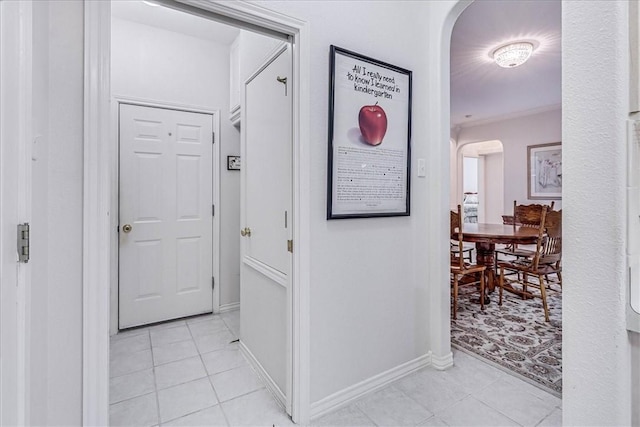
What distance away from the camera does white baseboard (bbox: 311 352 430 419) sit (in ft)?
5.52

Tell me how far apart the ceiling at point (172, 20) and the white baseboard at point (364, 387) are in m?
2.70

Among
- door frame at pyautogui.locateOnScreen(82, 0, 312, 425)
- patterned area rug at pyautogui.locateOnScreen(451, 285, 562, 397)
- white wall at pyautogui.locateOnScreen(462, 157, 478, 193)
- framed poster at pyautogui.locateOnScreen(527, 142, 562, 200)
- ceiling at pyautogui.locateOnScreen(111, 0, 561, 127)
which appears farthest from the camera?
white wall at pyautogui.locateOnScreen(462, 157, 478, 193)

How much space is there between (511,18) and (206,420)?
3.58m

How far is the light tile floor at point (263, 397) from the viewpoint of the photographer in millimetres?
1641

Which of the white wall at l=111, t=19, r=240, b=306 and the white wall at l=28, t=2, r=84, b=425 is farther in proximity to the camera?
the white wall at l=111, t=19, r=240, b=306

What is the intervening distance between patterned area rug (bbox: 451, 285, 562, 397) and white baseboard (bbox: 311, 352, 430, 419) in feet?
1.74

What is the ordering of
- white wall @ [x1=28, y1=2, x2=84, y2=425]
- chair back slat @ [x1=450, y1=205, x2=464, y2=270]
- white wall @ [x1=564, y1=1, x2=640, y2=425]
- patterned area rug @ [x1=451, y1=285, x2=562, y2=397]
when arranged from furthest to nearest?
chair back slat @ [x1=450, y1=205, x2=464, y2=270], patterned area rug @ [x1=451, y1=285, x2=562, y2=397], white wall @ [x1=28, y1=2, x2=84, y2=425], white wall @ [x1=564, y1=1, x2=640, y2=425]

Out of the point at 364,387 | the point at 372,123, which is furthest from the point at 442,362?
the point at 372,123

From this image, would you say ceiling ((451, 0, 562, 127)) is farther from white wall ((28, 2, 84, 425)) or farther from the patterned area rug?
white wall ((28, 2, 84, 425))

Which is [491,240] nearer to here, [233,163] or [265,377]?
[265,377]

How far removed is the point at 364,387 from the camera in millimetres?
1839

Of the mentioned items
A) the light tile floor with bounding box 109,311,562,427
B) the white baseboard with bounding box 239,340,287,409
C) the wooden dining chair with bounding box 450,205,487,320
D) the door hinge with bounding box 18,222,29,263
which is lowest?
the light tile floor with bounding box 109,311,562,427

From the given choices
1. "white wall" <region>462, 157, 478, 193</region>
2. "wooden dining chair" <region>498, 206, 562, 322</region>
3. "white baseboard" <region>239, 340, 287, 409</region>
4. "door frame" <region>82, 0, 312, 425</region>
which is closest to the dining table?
"wooden dining chair" <region>498, 206, 562, 322</region>

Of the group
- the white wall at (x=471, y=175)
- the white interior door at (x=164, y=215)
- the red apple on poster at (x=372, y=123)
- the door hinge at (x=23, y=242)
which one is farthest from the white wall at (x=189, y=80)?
the white wall at (x=471, y=175)
